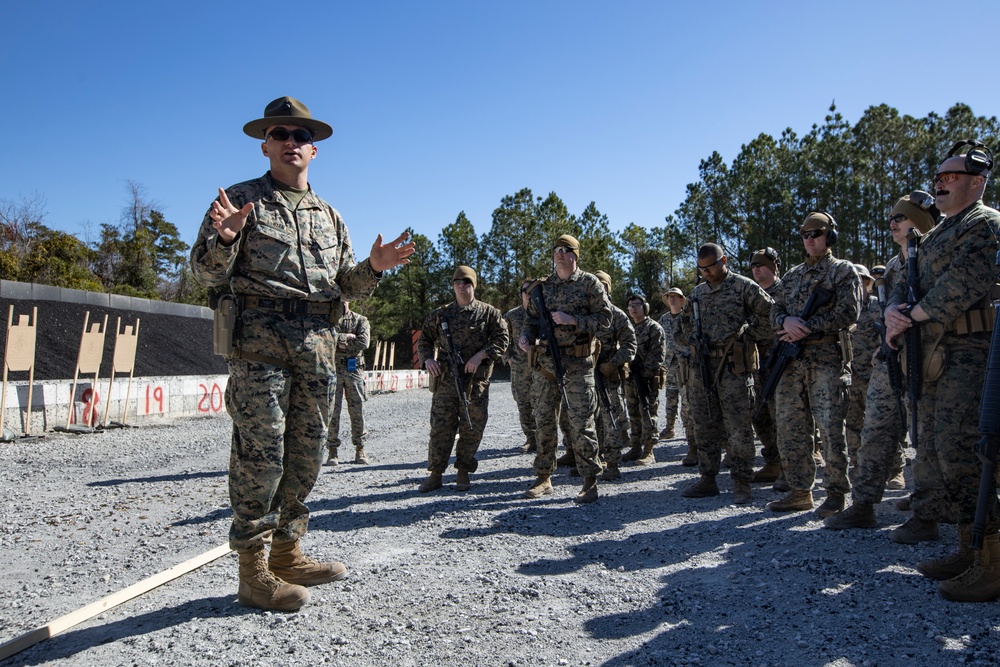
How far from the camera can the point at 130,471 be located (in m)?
7.97

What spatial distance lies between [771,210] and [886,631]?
36564 millimetres

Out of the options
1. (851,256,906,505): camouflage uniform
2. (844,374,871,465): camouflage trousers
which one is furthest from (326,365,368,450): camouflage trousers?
(851,256,906,505): camouflage uniform

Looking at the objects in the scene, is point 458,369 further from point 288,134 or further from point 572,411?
point 288,134

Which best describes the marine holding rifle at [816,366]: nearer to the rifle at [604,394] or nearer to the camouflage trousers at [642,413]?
the rifle at [604,394]

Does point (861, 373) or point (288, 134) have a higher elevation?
point (288, 134)

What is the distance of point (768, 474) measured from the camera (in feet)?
22.2

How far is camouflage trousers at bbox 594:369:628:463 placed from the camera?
23.6ft

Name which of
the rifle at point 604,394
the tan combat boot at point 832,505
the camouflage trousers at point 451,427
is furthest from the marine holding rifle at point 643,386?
the tan combat boot at point 832,505

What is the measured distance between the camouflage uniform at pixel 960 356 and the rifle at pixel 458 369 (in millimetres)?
3905

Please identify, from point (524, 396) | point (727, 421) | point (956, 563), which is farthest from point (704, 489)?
point (524, 396)

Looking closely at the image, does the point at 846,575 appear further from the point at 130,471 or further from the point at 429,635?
the point at 130,471

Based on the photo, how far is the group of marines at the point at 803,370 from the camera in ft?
11.4

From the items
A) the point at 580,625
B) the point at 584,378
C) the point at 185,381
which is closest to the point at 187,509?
the point at 584,378

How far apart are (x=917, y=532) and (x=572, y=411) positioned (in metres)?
2.72
